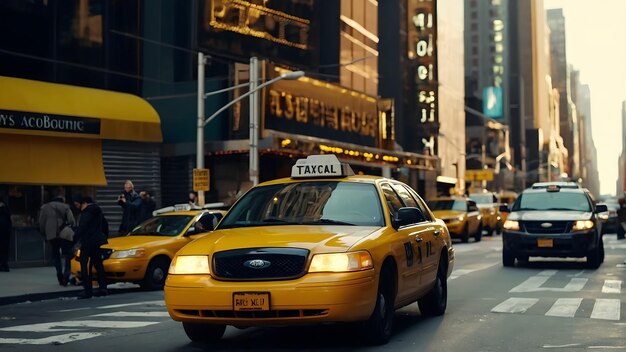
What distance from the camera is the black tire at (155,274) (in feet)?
55.9

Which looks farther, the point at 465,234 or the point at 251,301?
the point at 465,234

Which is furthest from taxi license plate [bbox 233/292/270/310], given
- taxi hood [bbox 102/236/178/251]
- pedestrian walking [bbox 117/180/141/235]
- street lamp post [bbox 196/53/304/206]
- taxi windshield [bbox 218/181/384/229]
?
street lamp post [bbox 196/53/304/206]

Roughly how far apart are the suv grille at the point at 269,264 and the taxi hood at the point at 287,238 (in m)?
0.07

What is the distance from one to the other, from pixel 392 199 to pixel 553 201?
1168cm

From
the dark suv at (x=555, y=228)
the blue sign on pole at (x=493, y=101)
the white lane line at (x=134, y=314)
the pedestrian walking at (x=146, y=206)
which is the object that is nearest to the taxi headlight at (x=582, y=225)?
the dark suv at (x=555, y=228)

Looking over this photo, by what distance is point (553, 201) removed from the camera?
21000mm

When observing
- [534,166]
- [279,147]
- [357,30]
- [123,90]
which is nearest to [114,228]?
[123,90]

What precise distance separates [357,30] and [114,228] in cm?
2474

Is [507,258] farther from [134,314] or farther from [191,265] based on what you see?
[191,265]

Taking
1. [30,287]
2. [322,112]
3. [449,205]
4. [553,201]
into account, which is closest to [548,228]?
[553,201]

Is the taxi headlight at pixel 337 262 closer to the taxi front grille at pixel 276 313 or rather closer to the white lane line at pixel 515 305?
the taxi front grille at pixel 276 313

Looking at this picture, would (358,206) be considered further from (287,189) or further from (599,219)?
(599,219)

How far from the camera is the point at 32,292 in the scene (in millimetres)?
16094

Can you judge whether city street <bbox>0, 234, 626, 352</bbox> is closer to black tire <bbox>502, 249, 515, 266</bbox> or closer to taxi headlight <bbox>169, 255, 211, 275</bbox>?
taxi headlight <bbox>169, 255, 211, 275</bbox>
